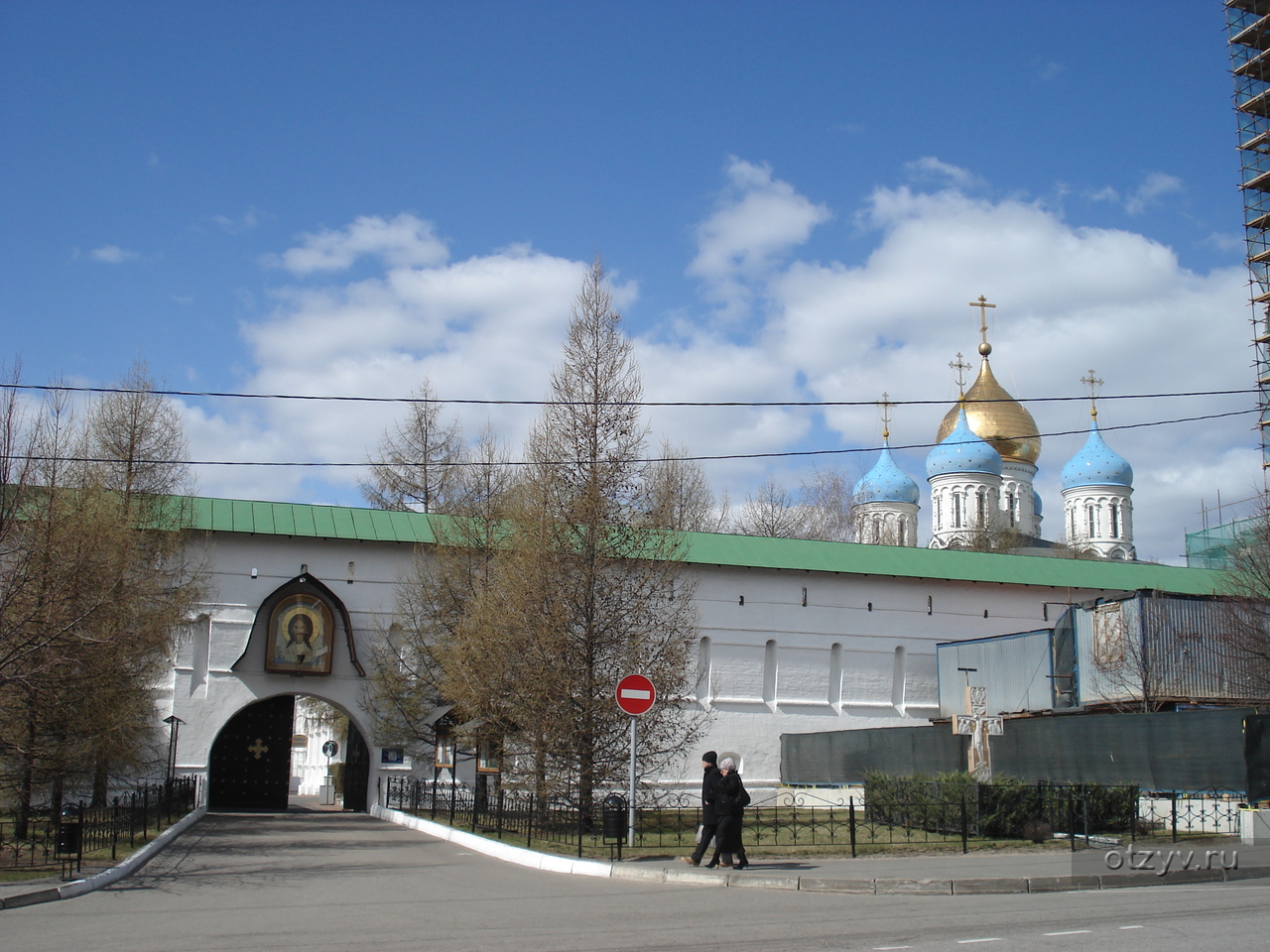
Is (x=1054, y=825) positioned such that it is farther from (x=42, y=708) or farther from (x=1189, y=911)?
(x=42, y=708)

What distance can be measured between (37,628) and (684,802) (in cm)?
1758

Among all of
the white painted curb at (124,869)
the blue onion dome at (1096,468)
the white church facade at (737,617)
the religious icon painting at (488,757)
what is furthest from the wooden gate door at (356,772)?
the blue onion dome at (1096,468)

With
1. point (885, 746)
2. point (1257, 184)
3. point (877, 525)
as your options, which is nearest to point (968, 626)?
point (885, 746)

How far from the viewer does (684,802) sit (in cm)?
2877

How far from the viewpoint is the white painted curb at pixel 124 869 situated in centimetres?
1218

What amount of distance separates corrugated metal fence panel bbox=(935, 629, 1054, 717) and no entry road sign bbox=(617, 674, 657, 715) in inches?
653

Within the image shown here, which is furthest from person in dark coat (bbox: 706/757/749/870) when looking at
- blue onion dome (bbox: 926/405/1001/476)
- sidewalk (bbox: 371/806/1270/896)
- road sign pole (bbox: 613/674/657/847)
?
blue onion dome (bbox: 926/405/1001/476)

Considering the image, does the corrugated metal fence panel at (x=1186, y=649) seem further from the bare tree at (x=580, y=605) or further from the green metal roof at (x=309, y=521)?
the green metal roof at (x=309, y=521)

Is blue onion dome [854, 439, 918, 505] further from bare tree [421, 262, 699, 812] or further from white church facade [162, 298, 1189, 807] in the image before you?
bare tree [421, 262, 699, 812]

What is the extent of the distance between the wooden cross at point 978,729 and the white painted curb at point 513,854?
25.8ft

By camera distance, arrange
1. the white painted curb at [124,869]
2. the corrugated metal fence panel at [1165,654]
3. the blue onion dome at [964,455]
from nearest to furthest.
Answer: the white painted curb at [124,869] → the corrugated metal fence panel at [1165,654] → the blue onion dome at [964,455]

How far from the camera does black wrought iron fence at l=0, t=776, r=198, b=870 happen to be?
14.3m

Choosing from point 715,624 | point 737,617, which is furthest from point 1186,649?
point 715,624

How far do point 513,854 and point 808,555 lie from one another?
1924 centimetres
